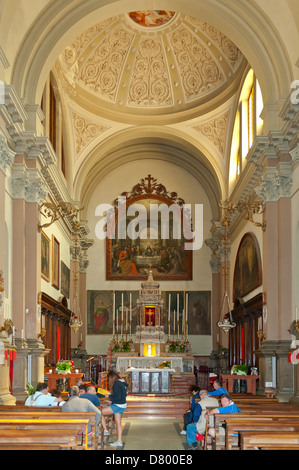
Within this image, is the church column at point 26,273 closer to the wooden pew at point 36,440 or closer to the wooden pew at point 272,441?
the wooden pew at point 36,440

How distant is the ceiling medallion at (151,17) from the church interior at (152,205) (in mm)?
80

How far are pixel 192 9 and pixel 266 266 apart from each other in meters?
7.09

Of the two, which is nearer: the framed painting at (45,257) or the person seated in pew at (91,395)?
the person seated in pew at (91,395)

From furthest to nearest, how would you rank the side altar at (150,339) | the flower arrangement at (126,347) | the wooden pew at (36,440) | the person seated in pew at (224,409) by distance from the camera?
the flower arrangement at (126,347)
the side altar at (150,339)
the person seated in pew at (224,409)
the wooden pew at (36,440)

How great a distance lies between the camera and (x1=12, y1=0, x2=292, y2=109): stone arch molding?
16.5 m

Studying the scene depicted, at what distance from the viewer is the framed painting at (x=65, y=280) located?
24.7 m

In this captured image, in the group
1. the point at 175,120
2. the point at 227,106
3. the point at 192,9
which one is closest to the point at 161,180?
the point at 175,120

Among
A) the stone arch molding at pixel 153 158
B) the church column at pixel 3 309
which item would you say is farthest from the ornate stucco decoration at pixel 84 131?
the church column at pixel 3 309

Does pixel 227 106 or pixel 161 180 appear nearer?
pixel 227 106

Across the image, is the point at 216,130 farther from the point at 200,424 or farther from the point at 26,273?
the point at 200,424

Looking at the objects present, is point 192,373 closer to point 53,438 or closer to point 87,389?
point 87,389

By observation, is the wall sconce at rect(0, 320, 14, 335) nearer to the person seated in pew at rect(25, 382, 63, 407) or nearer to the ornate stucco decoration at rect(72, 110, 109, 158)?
the person seated in pew at rect(25, 382, 63, 407)

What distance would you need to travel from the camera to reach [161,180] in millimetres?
30172

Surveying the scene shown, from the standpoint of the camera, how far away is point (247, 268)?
73.2 ft
